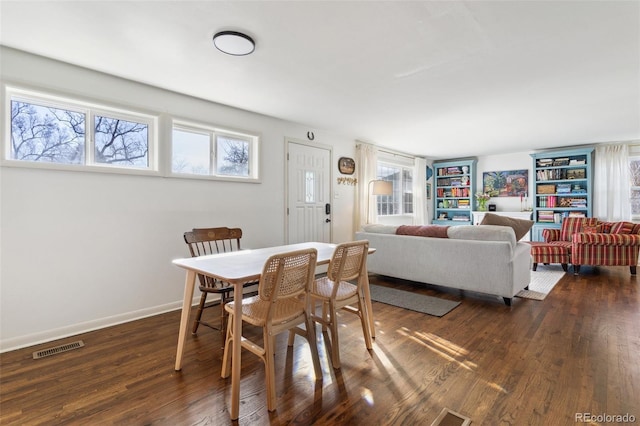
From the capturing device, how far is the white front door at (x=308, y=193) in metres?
4.52

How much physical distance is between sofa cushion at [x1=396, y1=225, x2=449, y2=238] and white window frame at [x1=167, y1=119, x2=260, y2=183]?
2.05m

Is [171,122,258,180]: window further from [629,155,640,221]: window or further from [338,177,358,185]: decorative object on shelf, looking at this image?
[629,155,640,221]: window

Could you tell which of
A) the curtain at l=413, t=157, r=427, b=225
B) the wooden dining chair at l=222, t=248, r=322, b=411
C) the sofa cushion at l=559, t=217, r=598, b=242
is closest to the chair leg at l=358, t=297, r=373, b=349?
the wooden dining chair at l=222, t=248, r=322, b=411

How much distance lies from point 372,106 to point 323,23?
72.4 inches

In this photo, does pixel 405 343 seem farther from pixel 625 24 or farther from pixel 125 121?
pixel 125 121

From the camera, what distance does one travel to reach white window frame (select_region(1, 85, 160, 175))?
2.44 m

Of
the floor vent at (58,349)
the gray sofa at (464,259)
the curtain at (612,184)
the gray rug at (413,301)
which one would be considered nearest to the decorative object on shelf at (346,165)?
the gray sofa at (464,259)

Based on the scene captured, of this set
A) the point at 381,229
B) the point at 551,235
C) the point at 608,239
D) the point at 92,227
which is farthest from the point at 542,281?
the point at 92,227

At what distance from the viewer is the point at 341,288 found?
2381 mm

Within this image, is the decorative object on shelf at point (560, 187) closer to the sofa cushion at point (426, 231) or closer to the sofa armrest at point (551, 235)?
the sofa armrest at point (551, 235)

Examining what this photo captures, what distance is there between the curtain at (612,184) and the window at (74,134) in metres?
7.69

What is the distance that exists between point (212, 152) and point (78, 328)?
2165 millimetres

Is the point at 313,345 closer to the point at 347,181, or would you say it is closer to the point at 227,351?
the point at 227,351

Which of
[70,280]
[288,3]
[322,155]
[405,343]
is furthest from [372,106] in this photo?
[70,280]
